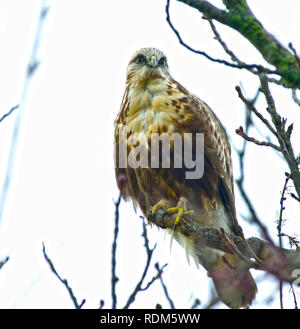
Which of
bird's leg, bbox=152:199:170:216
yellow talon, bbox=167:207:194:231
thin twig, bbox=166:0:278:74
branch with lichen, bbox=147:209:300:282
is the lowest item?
branch with lichen, bbox=147:209:300:282

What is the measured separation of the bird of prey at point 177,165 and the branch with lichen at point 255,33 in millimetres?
2700

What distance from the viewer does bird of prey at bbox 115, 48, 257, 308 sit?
5355mm

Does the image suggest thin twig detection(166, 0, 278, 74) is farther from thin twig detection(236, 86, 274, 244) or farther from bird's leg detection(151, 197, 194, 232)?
bird's leg detection(151, 197, 194, 232)

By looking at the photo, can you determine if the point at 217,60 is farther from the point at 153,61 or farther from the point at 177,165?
the point at 153,61

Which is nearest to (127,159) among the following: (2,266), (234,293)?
(234,293)

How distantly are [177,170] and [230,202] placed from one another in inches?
27.4

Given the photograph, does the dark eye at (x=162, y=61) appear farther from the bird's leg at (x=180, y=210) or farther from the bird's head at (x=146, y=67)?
the bird's leg at (x=180, y=210)

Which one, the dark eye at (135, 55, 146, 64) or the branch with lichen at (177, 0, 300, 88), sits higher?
the dark eye at (135, 55, 146, 64)

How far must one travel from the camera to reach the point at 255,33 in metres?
2.53

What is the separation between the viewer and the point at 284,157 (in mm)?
2604

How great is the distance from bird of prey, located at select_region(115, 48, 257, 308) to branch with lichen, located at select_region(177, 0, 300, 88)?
106 inches

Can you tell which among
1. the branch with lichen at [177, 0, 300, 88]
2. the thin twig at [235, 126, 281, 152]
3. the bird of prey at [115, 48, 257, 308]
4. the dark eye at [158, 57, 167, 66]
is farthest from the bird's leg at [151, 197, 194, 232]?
the branch with lichen at [177, 0, 300, 88]

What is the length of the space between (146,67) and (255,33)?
3503 mm

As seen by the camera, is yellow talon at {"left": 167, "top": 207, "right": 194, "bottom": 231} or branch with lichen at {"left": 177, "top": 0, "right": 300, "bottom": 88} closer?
branch with lichen at {"left": 177, "top": 0, "right": 300, "bottom": 88}
